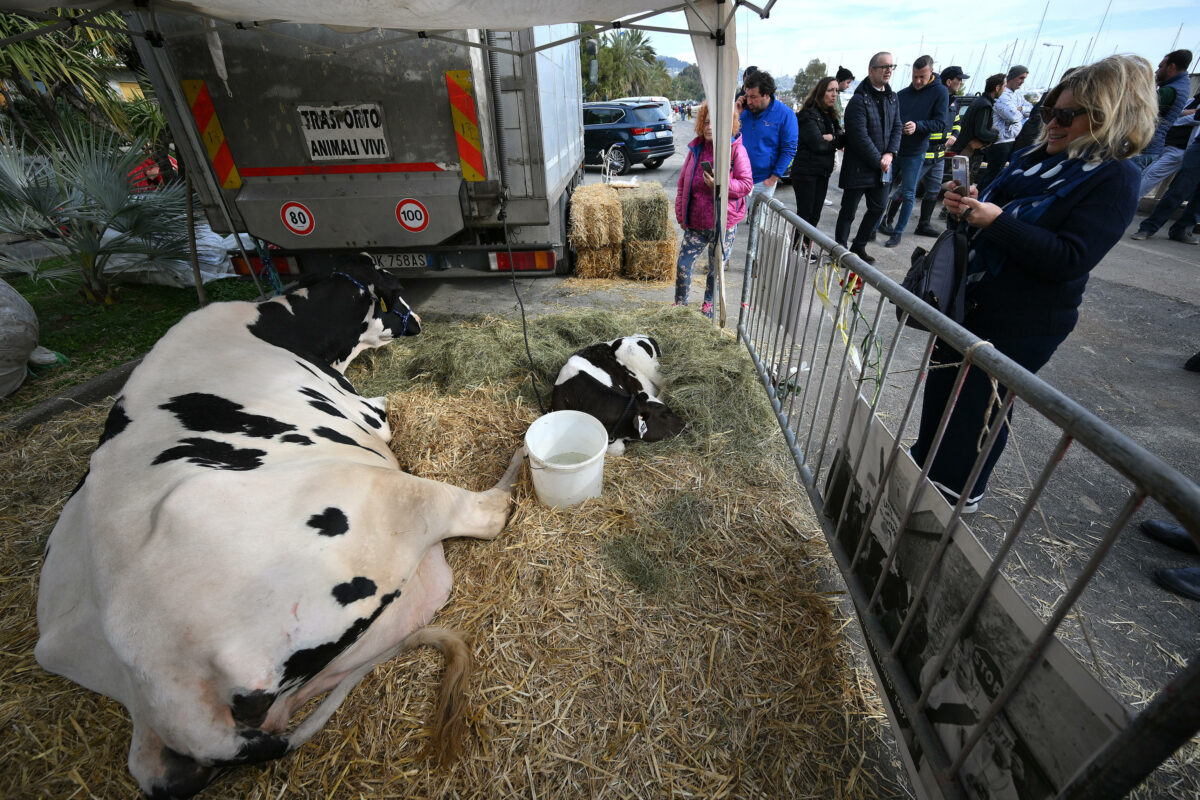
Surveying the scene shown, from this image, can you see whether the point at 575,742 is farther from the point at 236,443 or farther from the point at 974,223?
the point at 974,223

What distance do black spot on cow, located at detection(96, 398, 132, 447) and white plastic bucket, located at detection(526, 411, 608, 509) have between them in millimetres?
1658

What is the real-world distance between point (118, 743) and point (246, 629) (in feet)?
2.64

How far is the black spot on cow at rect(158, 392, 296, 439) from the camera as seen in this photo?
2107mm

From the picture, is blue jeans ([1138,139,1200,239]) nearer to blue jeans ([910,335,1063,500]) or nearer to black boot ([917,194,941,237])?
black boot ([917,194,941,237])

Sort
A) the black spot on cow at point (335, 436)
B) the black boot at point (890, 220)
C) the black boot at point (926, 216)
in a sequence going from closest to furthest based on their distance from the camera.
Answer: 1. the black spot on cow at point (335, 436)
2. the black boot at point (926, 216)
3. the black boot at point (890, 220)

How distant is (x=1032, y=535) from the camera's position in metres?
2.74

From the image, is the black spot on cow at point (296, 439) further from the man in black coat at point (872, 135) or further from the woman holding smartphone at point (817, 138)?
the woman holding smartphone at point (817, 138)

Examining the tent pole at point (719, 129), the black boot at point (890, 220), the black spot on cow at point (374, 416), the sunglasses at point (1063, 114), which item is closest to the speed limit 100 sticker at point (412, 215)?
the black spot on cow at point (374, 416)

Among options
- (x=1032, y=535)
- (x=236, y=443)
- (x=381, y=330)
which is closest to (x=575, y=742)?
(x=236, y=443)

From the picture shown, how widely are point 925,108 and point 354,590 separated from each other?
826 cm

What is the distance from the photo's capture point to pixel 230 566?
1600 mm

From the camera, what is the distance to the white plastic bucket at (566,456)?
251cm

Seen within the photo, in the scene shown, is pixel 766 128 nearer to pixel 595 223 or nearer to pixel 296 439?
pixel 595 223

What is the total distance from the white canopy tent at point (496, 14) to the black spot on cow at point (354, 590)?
2771mm
